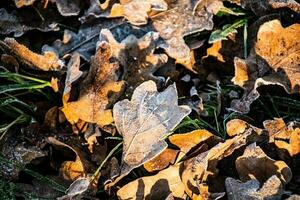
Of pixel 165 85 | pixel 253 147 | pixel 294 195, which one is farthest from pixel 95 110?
pixel 294 195

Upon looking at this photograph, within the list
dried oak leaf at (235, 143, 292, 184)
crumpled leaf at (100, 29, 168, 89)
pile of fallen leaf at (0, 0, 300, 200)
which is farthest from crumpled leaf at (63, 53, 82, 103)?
dried oak leaf at (235, 143, 292, 184)

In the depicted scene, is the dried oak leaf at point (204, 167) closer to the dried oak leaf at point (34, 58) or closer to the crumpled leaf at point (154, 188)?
the crumpled leaf at point (154, 188)

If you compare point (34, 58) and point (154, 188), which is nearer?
point (154, 188)

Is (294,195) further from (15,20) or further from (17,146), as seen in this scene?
(15,20)

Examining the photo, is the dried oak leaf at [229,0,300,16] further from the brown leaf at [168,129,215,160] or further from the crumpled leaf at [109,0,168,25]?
the brown leaf at [168,129,215,160]

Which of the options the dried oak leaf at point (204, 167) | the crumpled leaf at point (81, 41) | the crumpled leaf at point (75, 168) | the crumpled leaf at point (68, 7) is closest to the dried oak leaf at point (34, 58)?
the crumpled leaf at point (81, 41)

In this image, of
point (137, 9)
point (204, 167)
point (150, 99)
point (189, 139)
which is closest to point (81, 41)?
point (137, 9)

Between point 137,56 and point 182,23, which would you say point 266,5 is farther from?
point 137,56

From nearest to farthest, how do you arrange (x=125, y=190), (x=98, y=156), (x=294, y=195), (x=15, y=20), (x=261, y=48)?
1. (x=294, y=195)
2. (x=125, y=190)
3. (x=98, y=156)
4. (x=261, y=48)
5. (x=15, y=20)
